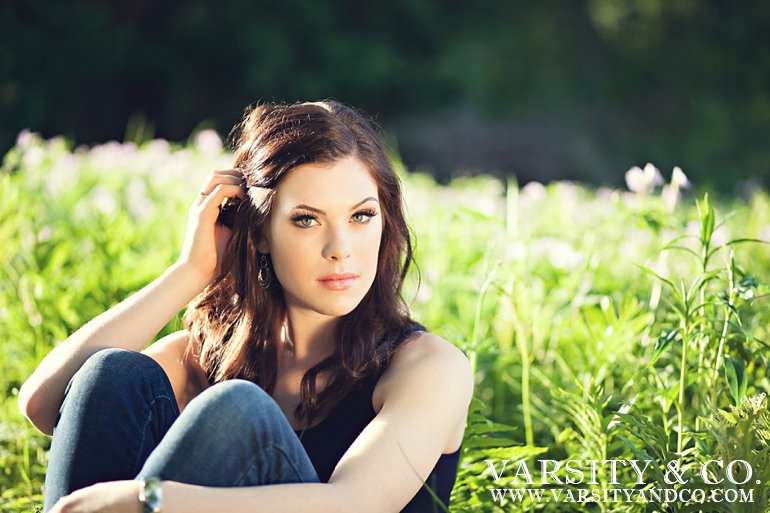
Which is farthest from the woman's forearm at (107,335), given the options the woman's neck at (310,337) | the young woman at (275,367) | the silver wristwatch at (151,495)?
the silver wristwatch at (151,495)

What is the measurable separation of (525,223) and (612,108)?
41.4 feet

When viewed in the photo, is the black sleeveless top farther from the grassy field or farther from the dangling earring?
the dangling earring

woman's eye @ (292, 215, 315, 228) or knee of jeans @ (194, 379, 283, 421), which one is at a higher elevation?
woman's eye @ (292, 215, 315, 228)

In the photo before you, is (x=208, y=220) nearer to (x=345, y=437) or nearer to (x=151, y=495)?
(x=345, y=437)

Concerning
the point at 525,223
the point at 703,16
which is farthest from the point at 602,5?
the point at 525,223

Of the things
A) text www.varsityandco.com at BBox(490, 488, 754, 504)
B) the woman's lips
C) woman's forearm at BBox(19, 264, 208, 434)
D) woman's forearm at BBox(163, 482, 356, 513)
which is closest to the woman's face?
the woman's lips

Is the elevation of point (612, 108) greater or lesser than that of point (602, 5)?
lesser

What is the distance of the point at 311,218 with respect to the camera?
1.69 metres

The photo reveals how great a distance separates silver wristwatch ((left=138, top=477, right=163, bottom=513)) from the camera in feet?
4.23

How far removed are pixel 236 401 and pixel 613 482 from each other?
0.86 meters

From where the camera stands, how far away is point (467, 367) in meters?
1.64

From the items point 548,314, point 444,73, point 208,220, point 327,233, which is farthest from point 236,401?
point 444,73

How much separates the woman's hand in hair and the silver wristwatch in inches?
25.0

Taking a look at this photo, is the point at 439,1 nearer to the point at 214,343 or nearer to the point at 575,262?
the point at 575,262
